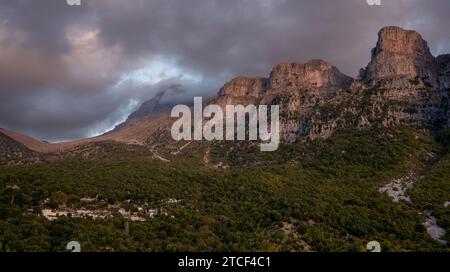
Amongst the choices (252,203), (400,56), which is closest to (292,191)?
(252,203)

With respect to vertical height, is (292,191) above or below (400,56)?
below

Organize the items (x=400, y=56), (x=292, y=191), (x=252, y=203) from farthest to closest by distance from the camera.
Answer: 1. (x=400, y=56)
2. (x=292, y=191)
3. (x=252, y=203)

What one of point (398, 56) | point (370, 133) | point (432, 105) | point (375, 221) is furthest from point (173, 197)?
point (398, 56)

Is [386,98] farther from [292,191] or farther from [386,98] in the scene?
[292,191]

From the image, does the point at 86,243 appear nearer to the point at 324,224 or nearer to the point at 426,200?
the point at 324,224

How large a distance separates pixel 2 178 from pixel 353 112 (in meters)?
110

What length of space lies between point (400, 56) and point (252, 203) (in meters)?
120

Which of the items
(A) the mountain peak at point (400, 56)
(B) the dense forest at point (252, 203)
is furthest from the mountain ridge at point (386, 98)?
(B) the dense forest at point (252, 203)

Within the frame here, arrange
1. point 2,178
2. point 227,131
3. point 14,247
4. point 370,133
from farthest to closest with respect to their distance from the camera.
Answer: point 227,131, point 370,133, point 2,178, point 14,247

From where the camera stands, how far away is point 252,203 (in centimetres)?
9000

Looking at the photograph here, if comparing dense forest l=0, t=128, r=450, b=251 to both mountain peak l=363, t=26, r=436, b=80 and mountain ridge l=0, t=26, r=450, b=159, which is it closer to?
mountain ridge l=0, t=26, r=450, b=159

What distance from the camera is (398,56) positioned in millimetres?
179750

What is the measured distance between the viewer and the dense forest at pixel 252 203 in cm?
6122
